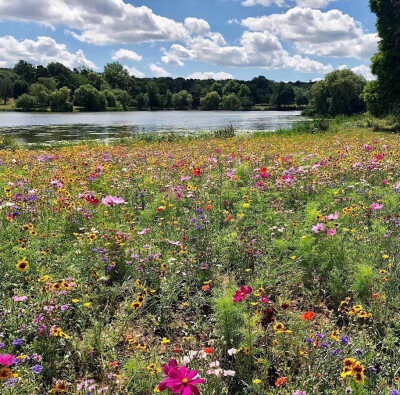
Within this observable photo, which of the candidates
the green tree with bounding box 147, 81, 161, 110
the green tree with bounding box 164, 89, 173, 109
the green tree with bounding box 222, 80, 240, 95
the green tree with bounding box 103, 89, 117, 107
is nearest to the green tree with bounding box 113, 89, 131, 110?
the green tree with bounding box 103, 89, 117, 107

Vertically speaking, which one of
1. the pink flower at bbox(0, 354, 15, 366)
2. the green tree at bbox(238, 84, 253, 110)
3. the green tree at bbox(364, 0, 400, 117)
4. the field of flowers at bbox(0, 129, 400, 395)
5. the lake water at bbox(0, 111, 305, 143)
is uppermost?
the green tree at bbox(238, 84, 253, 110)

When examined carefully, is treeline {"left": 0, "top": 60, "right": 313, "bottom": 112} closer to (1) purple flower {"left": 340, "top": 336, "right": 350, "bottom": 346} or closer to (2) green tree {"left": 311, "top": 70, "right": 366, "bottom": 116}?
(2) green tree {"left": 311, "top": 70, "right": 366, "bottom": 116}

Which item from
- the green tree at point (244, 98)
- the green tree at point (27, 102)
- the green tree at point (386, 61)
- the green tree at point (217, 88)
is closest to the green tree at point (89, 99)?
the green tree at point (27, 102)

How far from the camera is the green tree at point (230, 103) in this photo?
108625mm

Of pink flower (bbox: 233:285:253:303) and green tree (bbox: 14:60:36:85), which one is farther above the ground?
green tree (bbox: 14:60:36:85)

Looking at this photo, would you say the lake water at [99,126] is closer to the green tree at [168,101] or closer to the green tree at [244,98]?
the green tree at [168,101]

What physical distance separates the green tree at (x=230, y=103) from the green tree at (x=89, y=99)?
4079cm

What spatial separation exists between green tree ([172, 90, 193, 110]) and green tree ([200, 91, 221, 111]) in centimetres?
467

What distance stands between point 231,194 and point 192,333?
2.90 meters

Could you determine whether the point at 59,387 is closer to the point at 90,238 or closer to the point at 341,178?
the point at 90,238

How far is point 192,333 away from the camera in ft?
9.06

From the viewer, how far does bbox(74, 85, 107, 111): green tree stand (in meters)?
75.5

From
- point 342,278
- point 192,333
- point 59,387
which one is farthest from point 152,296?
point 342,278

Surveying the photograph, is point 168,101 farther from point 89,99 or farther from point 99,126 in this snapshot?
point 99,126
